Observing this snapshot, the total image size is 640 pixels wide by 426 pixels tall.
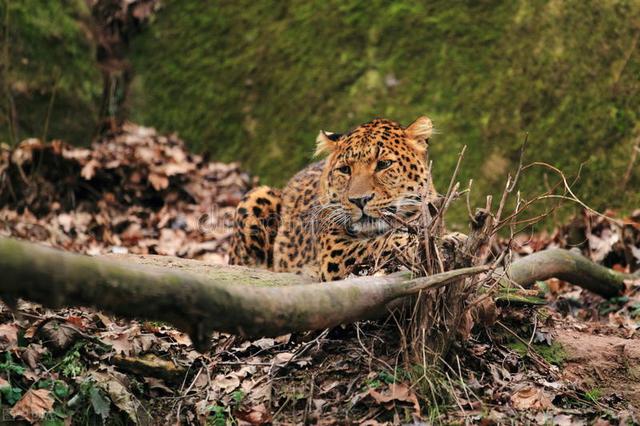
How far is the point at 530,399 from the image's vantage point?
16.5ft

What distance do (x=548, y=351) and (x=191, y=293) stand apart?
297cm

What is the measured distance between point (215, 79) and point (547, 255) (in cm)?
676

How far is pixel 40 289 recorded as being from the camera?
3328 mm

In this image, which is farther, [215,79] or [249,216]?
[215,79]

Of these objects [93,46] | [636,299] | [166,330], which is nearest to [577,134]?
[636,299]

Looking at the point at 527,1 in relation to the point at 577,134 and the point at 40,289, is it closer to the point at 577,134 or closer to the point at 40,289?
the point at 577,134

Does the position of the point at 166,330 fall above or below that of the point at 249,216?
below

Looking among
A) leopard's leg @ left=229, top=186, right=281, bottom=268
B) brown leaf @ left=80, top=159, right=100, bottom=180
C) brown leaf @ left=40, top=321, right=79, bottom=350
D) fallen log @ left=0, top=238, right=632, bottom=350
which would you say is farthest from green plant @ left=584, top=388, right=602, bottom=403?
brown leaf @ left=80, top=159, right=100, bottom=180

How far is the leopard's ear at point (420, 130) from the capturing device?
7.09 metres

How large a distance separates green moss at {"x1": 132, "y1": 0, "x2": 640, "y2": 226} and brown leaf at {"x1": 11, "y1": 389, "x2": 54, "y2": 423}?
21.3ft

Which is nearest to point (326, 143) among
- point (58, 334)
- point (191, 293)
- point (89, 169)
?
point (58, 334)

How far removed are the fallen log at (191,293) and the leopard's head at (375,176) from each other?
1.70m

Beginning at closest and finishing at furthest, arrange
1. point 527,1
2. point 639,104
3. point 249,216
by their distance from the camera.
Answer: point 249,216 → point 639,104 → point 527,1

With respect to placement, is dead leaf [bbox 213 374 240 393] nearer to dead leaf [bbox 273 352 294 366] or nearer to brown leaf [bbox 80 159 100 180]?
dead leaf [bbox 273 352 294 366]
